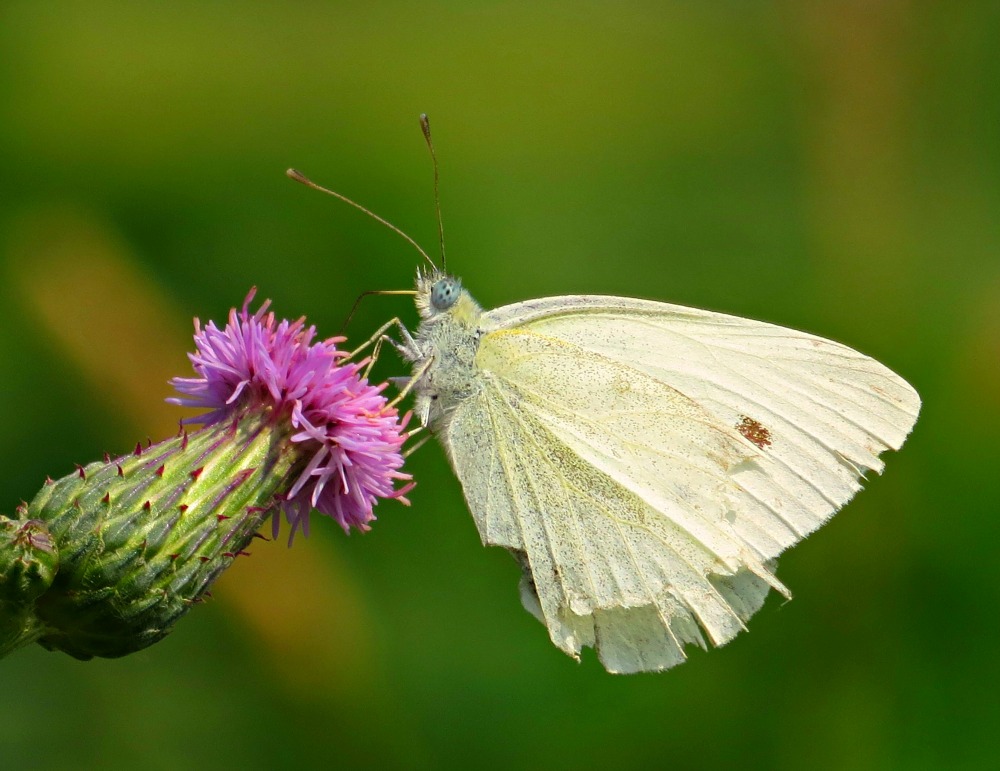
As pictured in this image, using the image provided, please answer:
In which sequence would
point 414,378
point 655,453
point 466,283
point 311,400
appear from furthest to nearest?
point 466,283
point 655,453
point 414,378
point 311,400

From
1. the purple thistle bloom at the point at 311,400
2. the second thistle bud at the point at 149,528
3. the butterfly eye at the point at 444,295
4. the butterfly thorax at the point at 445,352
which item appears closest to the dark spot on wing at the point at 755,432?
the butterfly thorax at the point at 445,352

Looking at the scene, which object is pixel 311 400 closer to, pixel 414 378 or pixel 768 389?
pixel 414 378

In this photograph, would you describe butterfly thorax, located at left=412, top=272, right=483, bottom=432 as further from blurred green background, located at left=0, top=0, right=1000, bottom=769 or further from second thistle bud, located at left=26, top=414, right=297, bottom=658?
blurred green background, located at left=0, top=0, right=1000, bottom=769

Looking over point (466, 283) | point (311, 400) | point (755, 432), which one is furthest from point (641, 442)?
point (466, 283)

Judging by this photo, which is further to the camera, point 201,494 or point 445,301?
point 445,301

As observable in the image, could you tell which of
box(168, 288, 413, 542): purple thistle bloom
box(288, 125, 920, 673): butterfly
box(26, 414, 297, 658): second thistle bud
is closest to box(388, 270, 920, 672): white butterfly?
box(288, 125, 920, 673): butterfly

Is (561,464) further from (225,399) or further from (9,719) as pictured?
(9,719)

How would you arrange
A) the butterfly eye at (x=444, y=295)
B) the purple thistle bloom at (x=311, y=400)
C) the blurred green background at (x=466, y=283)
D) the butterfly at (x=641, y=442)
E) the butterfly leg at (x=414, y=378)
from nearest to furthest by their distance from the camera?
the purple thistle bloom at (x=311, y=400)
the butterfly leg at (x=414, y=378)
the butterfly at (x=641, y=442)
the butterfly eye at (x=444, y=295)
the blurred green background at (x=466, y=283)

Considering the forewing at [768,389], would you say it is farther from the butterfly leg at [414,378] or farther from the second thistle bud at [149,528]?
the second thistle bud at [149,528]
